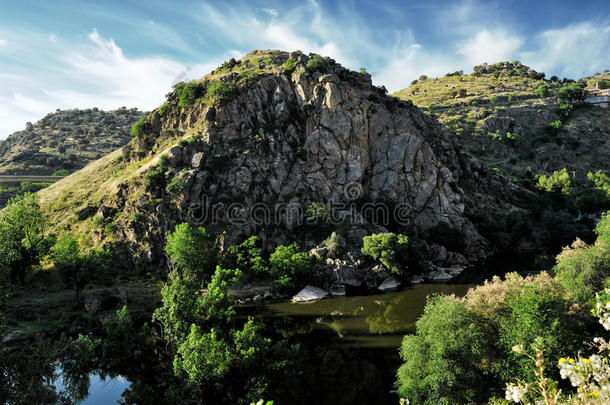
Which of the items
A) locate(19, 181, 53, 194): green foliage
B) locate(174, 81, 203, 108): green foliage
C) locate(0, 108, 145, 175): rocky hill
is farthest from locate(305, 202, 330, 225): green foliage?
locate(0, 108, 145, 175): rocky hill

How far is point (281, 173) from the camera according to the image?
227 feet

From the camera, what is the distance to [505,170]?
108 metres

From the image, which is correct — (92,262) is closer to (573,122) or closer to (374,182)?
(374,182)

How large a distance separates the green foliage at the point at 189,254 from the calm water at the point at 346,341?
1069cm

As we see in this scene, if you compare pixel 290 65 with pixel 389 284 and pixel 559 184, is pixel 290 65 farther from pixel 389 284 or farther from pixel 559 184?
pixel 559 184

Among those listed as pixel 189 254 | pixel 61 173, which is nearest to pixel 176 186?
pixel 189 254

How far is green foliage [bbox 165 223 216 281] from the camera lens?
47219mm

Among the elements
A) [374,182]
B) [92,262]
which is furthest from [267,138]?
[92,262]

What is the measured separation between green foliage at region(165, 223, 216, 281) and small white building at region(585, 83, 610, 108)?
583 ft

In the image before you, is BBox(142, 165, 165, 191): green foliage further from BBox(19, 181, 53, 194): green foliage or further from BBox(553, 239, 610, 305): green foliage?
BBox(553, 239, 610, 305): green foliage

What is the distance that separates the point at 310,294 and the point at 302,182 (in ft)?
93.4

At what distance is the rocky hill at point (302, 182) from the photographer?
203ft

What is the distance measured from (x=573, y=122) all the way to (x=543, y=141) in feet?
64.7

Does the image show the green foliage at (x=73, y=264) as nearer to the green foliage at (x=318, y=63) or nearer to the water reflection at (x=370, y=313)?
the water reflection at (x=370, y=313)
